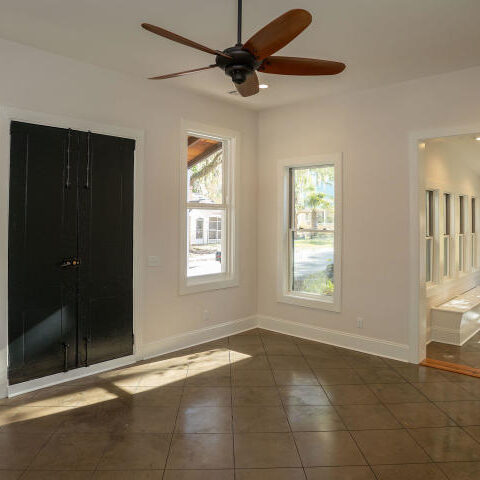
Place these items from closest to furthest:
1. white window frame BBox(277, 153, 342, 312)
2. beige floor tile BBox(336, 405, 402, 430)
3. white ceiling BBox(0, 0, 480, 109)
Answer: white ceiling BBox(0, 0, 480, 109)
beige floor tile BBox(336, 405, 402, 430)
white window frame BBox(277, 153, 342, 312)

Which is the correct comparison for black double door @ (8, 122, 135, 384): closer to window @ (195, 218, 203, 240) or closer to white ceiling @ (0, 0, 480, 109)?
white ceiling @ (0, 0, 480, 109)

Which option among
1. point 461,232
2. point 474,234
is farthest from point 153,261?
point 474,234

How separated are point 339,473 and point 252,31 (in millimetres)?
3046

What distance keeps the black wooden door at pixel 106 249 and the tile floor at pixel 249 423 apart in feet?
1.18

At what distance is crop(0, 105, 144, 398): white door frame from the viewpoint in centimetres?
328

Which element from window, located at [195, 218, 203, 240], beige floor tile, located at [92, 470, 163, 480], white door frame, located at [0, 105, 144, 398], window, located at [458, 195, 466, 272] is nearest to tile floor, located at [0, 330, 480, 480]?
beige floor tile, located at [92, 470, 163, 480]

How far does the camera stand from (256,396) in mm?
3383

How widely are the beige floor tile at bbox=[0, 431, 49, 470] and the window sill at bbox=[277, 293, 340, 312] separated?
10.3 ft

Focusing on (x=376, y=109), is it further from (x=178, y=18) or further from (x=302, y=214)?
(x=178, y=18)

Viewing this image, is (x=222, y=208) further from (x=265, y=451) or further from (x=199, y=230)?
(x=265, y=451)

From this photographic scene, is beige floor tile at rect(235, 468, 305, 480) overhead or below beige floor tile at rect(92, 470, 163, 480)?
overhead

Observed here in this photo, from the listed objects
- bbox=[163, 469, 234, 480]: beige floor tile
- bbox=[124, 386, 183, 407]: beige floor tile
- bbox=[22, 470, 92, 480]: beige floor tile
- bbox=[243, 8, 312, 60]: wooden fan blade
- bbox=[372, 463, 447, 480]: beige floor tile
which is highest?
bbox=[243, 8, 312, 60]: wooden fan blade

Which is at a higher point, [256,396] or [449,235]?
[449,235]

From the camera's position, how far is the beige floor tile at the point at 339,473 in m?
2.31
